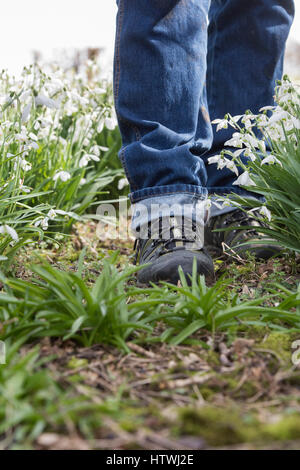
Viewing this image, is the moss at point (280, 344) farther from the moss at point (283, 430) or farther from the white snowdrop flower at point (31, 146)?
the white snowdrop flower at point (31, 146)

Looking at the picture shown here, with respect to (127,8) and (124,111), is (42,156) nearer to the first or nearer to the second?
(124,111)

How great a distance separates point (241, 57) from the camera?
2.38 meters

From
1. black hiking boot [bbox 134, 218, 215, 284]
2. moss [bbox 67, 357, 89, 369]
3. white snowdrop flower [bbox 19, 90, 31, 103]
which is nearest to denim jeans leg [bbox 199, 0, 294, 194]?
black hiking boot [bbox 134, 218, 215, 284]

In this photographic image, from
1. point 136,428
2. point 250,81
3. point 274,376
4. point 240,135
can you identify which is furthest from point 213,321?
point 250,81

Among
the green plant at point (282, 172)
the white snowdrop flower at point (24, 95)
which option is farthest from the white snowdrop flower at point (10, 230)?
the white snowdrop flower at point (24, 95)

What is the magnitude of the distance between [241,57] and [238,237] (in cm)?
99

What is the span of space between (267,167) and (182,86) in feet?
1.63

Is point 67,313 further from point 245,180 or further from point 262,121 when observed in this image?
point 262,121

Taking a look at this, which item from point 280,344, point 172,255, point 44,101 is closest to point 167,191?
point 172,255

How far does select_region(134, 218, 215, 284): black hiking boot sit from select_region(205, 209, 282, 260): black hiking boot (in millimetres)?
118

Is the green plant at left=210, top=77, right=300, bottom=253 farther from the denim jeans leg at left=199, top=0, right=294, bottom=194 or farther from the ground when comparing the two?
the ground

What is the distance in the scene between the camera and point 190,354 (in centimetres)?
113

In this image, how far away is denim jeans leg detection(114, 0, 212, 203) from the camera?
5.97 ft

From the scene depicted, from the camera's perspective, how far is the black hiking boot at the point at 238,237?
201 cm
